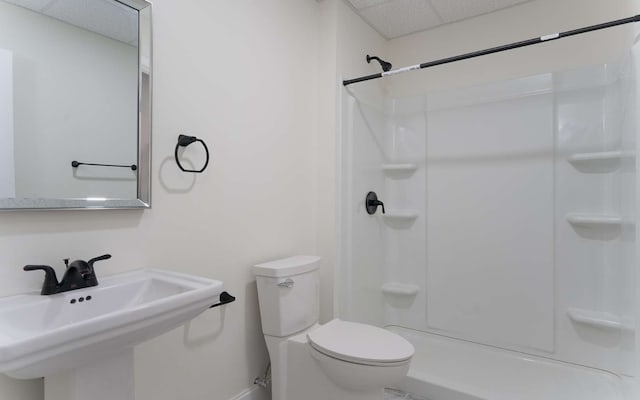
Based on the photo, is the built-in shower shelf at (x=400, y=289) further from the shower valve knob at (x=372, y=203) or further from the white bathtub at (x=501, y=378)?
the shower valve knob at (x=372, y=203)

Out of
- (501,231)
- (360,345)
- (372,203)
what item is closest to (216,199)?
(360,345)

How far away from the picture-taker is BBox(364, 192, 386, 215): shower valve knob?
2.47m

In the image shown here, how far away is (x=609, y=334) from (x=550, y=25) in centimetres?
192

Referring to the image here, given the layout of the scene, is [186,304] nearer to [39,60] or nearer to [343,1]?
[39,60]

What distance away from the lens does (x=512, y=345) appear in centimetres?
226

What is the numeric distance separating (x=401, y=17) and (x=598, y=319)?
89.2 inches

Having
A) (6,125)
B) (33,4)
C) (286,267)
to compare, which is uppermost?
(33,4)

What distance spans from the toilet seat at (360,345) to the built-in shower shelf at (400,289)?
3.01 feet

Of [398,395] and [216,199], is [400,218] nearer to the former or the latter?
[398,395]

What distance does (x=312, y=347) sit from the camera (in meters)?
1.60

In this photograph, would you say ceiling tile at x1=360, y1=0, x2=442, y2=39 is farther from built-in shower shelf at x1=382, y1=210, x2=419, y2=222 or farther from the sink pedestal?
the sink pedestal

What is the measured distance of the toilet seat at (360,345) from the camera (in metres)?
1.43

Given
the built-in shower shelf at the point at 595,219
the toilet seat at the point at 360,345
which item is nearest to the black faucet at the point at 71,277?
the toilet seat at the point at 360,345

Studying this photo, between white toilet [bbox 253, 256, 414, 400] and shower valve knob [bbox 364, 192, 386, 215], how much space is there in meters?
0.71
